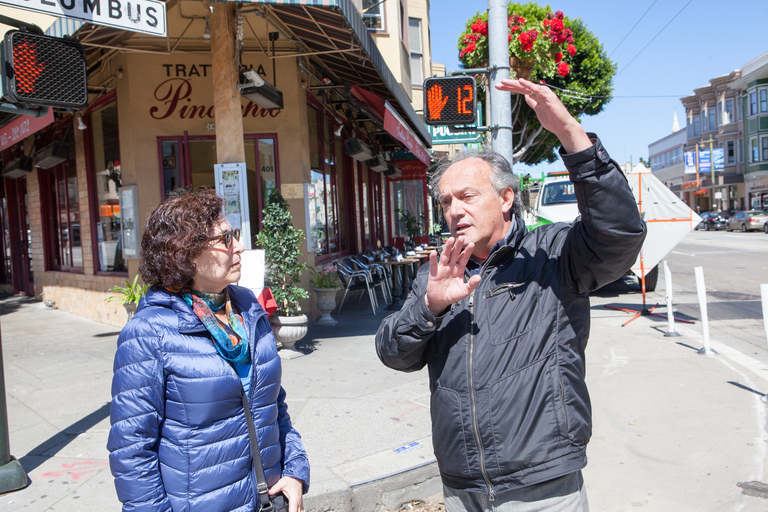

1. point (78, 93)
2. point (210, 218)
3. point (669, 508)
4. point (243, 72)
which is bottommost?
point (669, 508)

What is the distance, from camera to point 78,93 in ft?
10.9

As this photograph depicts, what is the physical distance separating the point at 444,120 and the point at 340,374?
2834 millimetres

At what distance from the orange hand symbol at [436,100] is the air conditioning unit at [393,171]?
9.80 m

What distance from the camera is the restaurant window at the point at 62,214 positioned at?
10485mm

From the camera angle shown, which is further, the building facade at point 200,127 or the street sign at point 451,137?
the street sign at point 451,137

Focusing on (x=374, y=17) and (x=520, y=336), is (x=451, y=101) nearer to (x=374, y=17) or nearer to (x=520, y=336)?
(x=520, y=336)

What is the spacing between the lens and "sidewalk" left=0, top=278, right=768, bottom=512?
3.57 metres

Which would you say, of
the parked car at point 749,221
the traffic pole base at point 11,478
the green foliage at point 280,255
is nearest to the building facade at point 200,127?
the green foliage at point 280,255

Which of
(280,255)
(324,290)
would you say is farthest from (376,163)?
(280,255)

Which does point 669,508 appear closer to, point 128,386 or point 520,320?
point 520,320

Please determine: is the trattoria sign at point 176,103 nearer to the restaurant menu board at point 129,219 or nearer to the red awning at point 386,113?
the restaurant menu board at point 129,219

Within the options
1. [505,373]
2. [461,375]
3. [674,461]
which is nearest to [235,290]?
[461,375]

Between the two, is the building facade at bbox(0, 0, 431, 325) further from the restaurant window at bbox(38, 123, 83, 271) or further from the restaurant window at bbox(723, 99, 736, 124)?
the restaurant window at bbox(723, 99, 736, 124)

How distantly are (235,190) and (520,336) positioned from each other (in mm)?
5235
